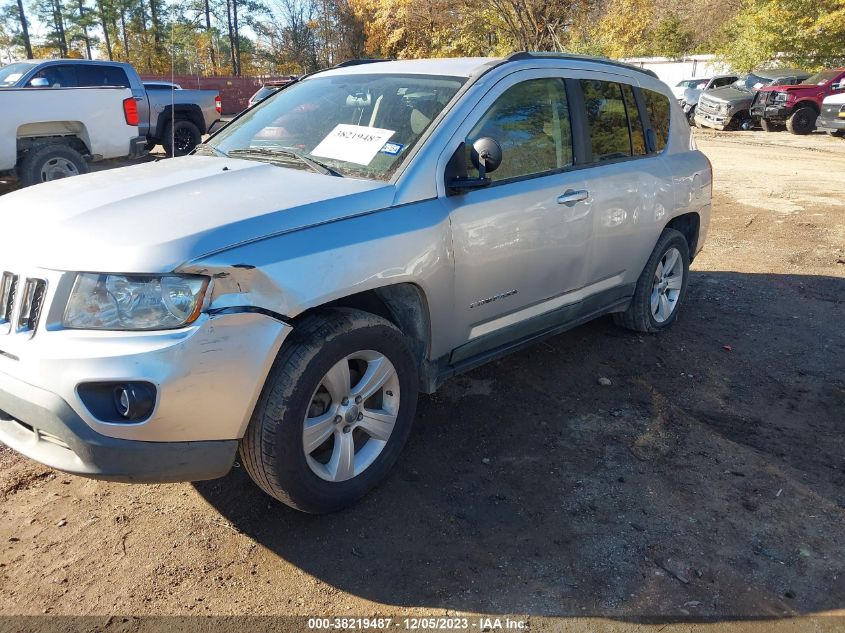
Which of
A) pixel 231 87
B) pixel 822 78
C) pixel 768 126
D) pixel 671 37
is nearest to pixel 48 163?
pixel 822 78

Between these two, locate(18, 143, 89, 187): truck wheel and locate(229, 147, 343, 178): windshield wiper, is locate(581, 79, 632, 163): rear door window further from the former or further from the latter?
locate(18, 143, 89, 187): truck wheel

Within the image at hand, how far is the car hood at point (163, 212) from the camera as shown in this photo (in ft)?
7.73

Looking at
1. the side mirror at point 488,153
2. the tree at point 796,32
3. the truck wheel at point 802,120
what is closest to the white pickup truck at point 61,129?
the side mirror at point 488,153

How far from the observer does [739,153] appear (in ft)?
52.5

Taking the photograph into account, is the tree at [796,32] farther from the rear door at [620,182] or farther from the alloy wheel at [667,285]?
the rear door at [620,182]

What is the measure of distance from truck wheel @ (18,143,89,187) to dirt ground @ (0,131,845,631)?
21.4 feet

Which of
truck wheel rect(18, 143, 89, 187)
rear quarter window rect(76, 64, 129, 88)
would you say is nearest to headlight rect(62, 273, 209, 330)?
truck wheel rect(18, 143, 89, 187)

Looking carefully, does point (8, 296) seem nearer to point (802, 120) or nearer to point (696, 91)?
point (802, 120)

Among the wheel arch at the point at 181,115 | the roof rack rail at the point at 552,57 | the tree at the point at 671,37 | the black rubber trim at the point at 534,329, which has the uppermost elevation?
the tree at the point at 671,37

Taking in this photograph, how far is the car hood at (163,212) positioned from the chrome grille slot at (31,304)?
8cm

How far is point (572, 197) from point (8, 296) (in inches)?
108

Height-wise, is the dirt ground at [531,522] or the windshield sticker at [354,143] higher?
the windshield sticker at [354,143]

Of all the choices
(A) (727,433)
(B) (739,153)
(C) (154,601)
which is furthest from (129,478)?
(B) (739,153)

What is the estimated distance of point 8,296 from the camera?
247 centimetres
